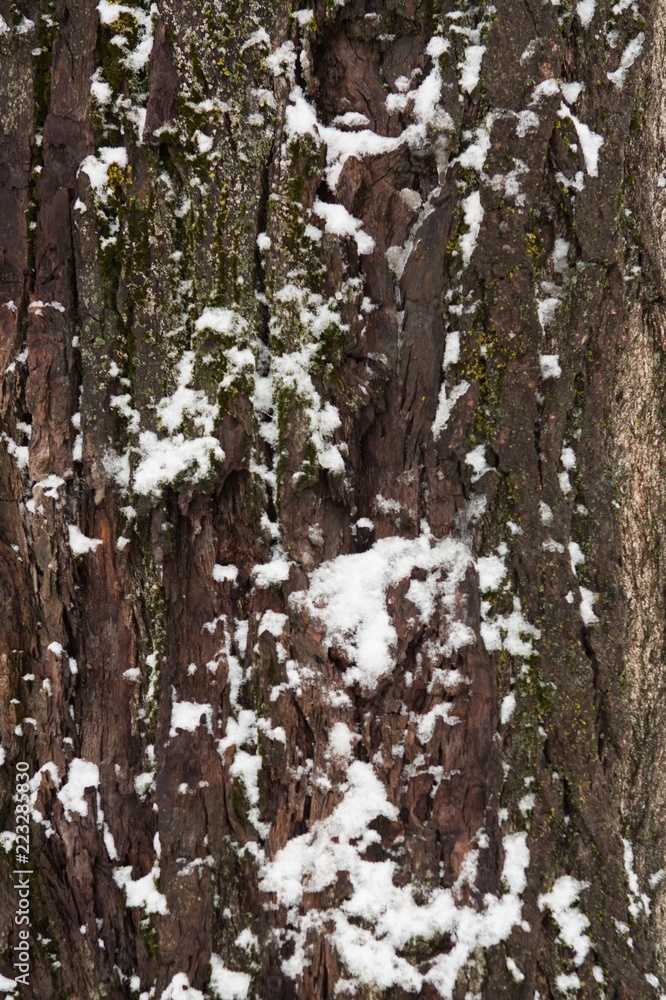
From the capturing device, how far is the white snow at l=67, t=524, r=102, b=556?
1.39 metres

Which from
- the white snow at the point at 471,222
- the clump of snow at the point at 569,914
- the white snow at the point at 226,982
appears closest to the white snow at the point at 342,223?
the white snow at the point at 471,222

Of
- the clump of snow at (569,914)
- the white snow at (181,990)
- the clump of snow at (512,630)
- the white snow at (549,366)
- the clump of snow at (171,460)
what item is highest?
the white snow at (549,366)

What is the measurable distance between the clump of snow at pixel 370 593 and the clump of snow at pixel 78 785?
0.60 m

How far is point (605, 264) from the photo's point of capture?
4.50ft

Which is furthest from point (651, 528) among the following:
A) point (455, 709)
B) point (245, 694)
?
point (245, 694)

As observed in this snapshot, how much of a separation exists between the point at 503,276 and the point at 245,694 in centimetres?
102

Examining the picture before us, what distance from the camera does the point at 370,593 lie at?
1.34 metres

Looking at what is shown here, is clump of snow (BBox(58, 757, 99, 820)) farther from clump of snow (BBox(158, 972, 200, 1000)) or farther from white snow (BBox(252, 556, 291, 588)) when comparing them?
white snow (BBox(252, 556, 291, 588))

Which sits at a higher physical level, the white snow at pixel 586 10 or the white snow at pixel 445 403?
the white snow at pixel 586 10

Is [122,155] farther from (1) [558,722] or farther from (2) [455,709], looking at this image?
(1) [558,722]

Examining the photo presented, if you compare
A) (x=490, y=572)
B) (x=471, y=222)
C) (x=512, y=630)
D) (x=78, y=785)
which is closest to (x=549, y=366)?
(x=471, y=222)

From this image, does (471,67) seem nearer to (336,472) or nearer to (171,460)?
(336,472)

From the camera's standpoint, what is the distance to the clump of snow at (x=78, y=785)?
1410mm

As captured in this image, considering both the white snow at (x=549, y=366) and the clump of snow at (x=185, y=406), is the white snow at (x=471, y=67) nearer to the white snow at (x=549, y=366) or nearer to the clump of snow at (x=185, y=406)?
the white snow at (x=549, y=366)
